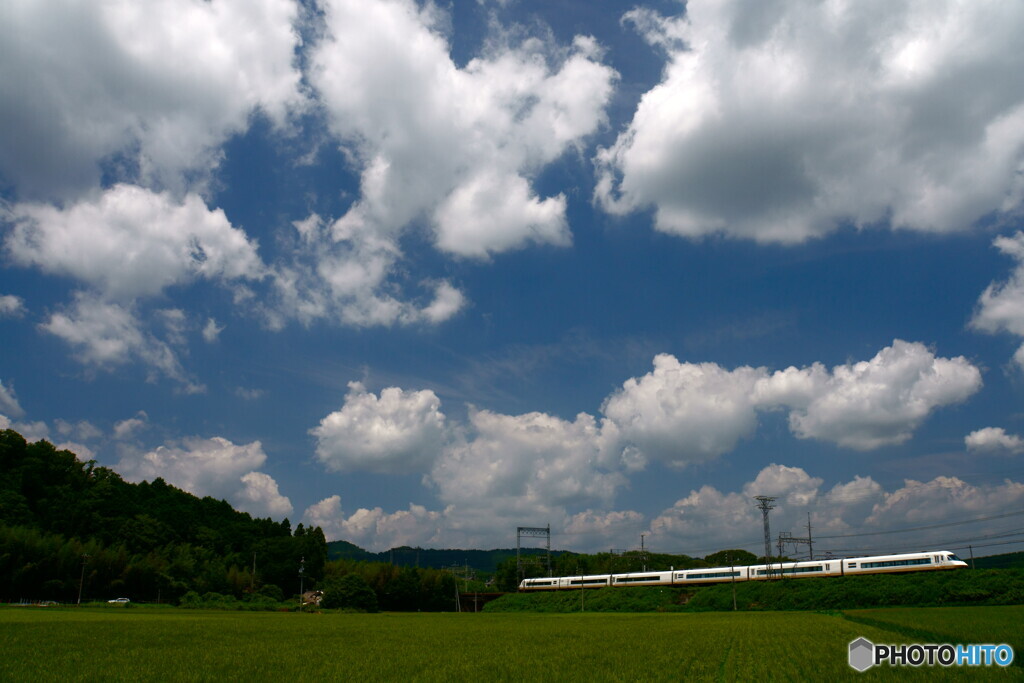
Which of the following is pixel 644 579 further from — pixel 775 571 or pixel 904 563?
pixel 904 563

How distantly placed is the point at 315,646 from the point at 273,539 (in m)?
126

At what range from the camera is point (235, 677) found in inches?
792

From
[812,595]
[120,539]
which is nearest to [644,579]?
[812,595]

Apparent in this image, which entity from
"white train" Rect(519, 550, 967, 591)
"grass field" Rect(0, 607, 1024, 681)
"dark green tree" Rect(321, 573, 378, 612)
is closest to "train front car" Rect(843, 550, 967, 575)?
"white train" Rect(519, 550, 967, 591)

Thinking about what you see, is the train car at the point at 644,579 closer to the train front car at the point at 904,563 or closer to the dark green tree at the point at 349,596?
the train front car at the point at 904,563

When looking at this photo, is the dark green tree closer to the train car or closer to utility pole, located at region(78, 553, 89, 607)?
utility pole, located at region(78, 553, 89, 607)

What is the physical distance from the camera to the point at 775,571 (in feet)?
304

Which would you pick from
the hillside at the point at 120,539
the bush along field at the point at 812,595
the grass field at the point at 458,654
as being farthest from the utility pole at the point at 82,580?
the bush along field at the point at 812,595

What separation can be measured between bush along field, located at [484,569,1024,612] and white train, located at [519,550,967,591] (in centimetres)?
171

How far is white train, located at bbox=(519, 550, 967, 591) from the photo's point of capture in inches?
3002

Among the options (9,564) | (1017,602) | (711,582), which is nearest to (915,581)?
(1017,602)

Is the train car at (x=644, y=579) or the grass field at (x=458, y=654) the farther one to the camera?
the train car at (x=644, y=579)

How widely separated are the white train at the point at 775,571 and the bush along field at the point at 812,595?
67.5 inches

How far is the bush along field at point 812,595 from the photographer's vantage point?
2694 inches
